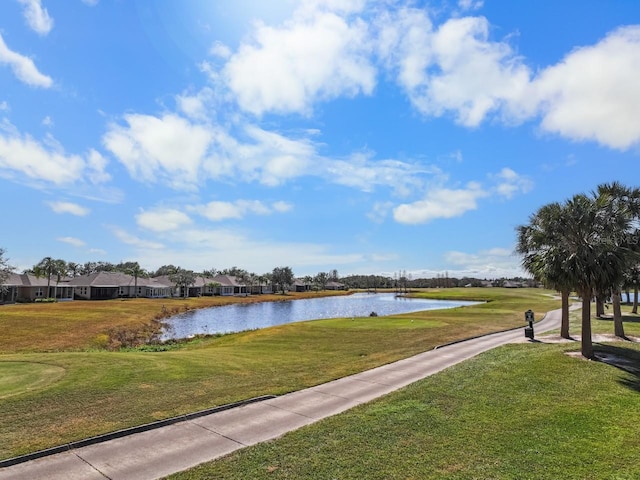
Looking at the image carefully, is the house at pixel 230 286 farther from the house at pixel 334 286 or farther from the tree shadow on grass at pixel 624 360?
the tree shadow on grass at pixel 624 360

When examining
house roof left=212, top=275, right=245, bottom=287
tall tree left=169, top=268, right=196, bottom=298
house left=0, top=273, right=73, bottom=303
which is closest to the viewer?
house left=0, top=273, right=73, bottom=303

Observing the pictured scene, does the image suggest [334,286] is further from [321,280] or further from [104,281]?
[104,281]

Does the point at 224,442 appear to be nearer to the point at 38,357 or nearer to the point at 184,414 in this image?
the point at 184,414

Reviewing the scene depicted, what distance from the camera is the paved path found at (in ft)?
25.2

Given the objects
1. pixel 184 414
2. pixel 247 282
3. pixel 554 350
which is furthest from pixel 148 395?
pixel 247 282

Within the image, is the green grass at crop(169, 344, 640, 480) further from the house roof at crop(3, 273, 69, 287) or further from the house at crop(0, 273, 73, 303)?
the house roof at crop(3, 273, 69, 287)

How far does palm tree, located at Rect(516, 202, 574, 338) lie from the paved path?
8.50 metres

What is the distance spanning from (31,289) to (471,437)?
86578 mm

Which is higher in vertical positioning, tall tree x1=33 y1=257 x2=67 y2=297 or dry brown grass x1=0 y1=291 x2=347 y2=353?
tall tree x1=33 y1=257 x2=67 y2=297

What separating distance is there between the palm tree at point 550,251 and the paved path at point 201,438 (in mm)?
8498

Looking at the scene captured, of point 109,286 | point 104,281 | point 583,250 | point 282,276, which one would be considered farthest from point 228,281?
point 583,250

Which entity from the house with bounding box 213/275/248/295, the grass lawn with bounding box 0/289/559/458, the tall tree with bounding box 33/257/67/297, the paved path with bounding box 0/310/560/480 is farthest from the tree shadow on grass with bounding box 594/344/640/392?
the house with bounding box 213/275/248/295

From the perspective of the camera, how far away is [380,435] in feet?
30.5

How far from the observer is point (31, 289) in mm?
74500
